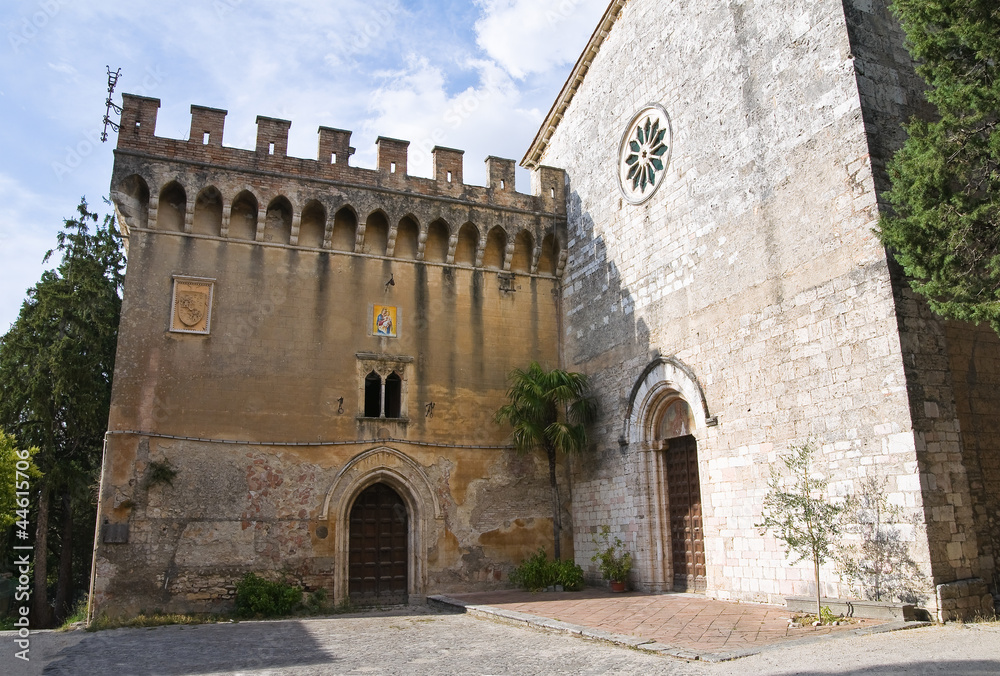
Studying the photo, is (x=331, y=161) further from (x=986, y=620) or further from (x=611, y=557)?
(x=986, y=620)

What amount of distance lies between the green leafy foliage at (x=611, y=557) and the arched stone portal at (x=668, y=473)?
25cm

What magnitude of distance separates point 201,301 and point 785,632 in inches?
419

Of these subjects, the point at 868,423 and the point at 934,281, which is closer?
the point at 934,281

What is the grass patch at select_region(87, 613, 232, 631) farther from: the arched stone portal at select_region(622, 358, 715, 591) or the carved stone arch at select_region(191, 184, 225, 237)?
Answer: the arched stone portal at select_region(622, 358, 715, 591)

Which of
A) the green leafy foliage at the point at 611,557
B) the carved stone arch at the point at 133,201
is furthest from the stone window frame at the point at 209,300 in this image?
the green leafy foliage at the point at 611,557

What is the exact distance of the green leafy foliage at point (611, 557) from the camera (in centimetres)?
1315

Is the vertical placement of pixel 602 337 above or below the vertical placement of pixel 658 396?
above

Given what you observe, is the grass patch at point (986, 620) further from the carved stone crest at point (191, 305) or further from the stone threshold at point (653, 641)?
the carved stone crest at point (191, 305)

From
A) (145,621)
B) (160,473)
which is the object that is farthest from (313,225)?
(145,621)

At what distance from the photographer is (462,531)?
14.2 meters

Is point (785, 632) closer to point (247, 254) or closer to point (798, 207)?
point (798, 207)

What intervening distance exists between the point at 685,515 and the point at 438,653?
237 inches

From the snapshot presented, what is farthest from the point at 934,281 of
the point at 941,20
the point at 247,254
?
the point at 247,254

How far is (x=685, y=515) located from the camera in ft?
41.6
